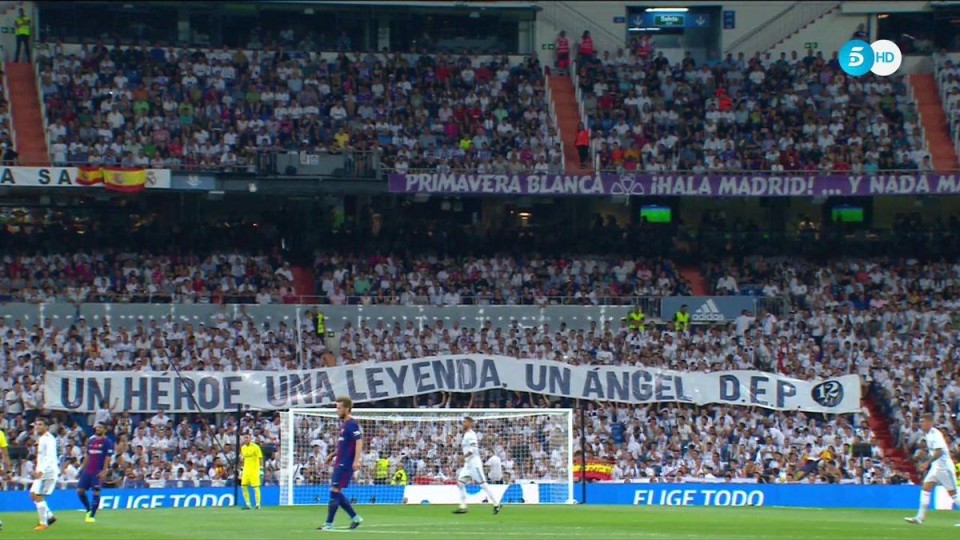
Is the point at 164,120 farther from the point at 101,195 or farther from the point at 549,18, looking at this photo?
the point at 549,18

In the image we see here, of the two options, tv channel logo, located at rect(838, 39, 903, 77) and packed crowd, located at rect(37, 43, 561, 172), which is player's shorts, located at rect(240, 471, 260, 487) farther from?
tv channel logo, located at rect(838, 39, 903, 77)

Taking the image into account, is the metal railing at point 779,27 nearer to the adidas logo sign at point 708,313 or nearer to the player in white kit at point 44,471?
the adidas logo sign at point 708,313

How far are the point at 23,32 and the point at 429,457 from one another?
22200 mm

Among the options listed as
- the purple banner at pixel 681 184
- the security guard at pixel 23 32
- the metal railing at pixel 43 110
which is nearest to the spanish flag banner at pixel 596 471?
the purple banner at pixel 681 184

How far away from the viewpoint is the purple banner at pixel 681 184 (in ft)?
155

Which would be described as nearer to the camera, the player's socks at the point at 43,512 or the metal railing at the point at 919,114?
the player's socks at the point at 43,512

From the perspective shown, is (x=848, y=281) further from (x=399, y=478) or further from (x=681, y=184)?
(x=399, y=478)

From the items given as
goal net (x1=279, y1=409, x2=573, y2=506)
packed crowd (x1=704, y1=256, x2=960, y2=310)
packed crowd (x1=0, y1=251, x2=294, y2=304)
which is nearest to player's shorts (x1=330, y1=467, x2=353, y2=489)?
goal net (x1=279, y1=409, x2=573, y2=506)

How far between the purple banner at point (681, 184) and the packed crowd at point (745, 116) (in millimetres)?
709

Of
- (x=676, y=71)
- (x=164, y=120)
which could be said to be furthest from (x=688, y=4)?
(x=164, y=120)

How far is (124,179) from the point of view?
44.7m

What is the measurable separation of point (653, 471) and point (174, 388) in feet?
38.8

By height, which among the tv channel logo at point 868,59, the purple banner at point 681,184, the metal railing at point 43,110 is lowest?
the purple banner at point 681,184

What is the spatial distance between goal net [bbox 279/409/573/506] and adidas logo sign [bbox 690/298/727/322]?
10800 mm
